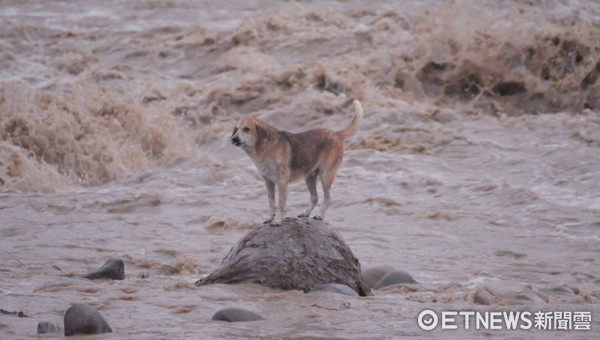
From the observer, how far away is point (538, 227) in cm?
1036

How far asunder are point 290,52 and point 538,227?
468 inches

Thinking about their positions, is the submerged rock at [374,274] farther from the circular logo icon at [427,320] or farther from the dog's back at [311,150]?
the circular logo icon at [427,320]

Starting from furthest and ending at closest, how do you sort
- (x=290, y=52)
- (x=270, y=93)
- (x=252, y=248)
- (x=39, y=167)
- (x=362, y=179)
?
(x=290, y=52), (x=270, y=93), (x=39, y=167), (x=362, y=179), (x=252, y=248)

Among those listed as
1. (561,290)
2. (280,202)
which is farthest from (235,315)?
(561,290)

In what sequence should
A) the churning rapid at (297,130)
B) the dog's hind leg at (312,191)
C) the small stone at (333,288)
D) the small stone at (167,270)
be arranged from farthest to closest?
the small stone at (167,270)
the dog's hind leg at (312,191)
the churning rapid at (297,130)
the small stone at (333,288)

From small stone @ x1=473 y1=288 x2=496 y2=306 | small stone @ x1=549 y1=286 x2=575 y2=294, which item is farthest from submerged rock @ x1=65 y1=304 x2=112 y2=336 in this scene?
small stone @ x1=549 y1=286 x2=575 y2=294

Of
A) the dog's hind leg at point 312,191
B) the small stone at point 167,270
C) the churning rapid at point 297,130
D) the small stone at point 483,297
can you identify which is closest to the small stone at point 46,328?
the churning rapid at point 297,130

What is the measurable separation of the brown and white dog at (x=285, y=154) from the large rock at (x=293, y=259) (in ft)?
0.47

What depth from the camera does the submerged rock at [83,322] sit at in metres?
5.00

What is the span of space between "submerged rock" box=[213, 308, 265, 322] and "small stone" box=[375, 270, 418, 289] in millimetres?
1928

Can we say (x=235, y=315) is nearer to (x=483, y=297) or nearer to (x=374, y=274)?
(x=483, y=297)

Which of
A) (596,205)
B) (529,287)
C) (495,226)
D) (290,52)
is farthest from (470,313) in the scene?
(290,52)

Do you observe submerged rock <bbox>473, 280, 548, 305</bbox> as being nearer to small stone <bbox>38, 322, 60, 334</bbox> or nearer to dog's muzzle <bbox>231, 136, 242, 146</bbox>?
dog's muzzle <bbox>231, 136, 242, 146</bbox>

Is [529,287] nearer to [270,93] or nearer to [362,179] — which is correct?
[362,179]
